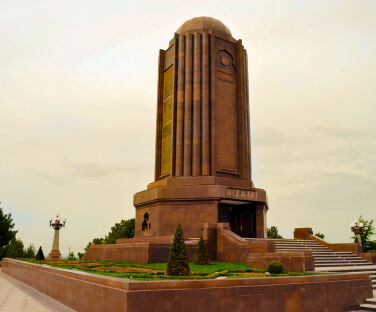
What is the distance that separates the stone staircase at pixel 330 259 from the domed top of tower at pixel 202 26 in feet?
61.2

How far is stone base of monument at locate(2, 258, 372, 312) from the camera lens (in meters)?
8.52

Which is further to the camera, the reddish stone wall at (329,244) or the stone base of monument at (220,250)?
the reddish stone wall at (329,244)

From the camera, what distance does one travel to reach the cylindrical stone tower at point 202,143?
26.4 m

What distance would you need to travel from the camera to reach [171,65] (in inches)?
1276

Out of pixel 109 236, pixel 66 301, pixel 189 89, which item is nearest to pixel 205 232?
pixel 66 301

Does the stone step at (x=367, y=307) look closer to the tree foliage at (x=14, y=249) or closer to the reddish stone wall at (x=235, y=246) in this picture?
the reddish stone wall at (x=235, y=246)

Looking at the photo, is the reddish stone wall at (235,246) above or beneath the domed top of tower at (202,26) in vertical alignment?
beneath

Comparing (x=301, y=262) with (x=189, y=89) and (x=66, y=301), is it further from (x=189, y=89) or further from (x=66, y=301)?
(x=189, y=89)

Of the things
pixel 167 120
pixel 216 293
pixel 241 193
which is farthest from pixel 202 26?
pixel 216 293

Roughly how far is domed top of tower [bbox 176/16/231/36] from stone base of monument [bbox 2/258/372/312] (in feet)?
79.2

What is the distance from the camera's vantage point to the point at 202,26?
31453 mm

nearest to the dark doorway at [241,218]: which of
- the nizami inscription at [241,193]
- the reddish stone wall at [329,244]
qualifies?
the nizami inscription at [241,193]

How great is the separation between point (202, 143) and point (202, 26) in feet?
34.3

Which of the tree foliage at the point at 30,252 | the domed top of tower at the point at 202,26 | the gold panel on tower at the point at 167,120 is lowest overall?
the tree foliage at the point at 30,252
